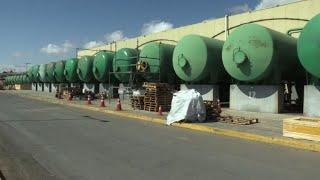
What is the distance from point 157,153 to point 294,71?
12288 mm

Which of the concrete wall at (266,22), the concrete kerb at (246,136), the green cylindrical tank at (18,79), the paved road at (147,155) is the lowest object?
the paved road at (147,155)

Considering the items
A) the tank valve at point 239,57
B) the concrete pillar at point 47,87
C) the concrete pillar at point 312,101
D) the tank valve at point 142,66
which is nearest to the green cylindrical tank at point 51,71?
the concrete pillar at point 47,87

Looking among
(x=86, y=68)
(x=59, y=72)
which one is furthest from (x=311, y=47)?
(x=59, y=72)

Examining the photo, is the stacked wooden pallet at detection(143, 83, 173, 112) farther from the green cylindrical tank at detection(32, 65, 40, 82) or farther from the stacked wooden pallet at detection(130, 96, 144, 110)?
the green cylindrical tank at detection(32, 65, 40, 82)

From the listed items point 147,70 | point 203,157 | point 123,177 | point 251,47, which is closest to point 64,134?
point 203,157

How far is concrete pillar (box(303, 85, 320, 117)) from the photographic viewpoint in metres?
16.9

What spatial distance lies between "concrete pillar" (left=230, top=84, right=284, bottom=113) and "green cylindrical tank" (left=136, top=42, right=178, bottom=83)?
23.2ft

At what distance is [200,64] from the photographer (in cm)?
2220

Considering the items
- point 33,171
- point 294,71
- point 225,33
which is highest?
point 225,33

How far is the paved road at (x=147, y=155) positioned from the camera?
7480 millimetres

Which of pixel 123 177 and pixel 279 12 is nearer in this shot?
pixel 123 177

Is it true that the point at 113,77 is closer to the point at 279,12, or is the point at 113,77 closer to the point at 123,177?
the point at 279,12

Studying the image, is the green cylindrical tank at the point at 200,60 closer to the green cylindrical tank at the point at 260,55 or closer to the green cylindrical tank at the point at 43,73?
the green cylindrical tank at the point at 260,55

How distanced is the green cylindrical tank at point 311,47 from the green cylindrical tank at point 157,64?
1164cm
